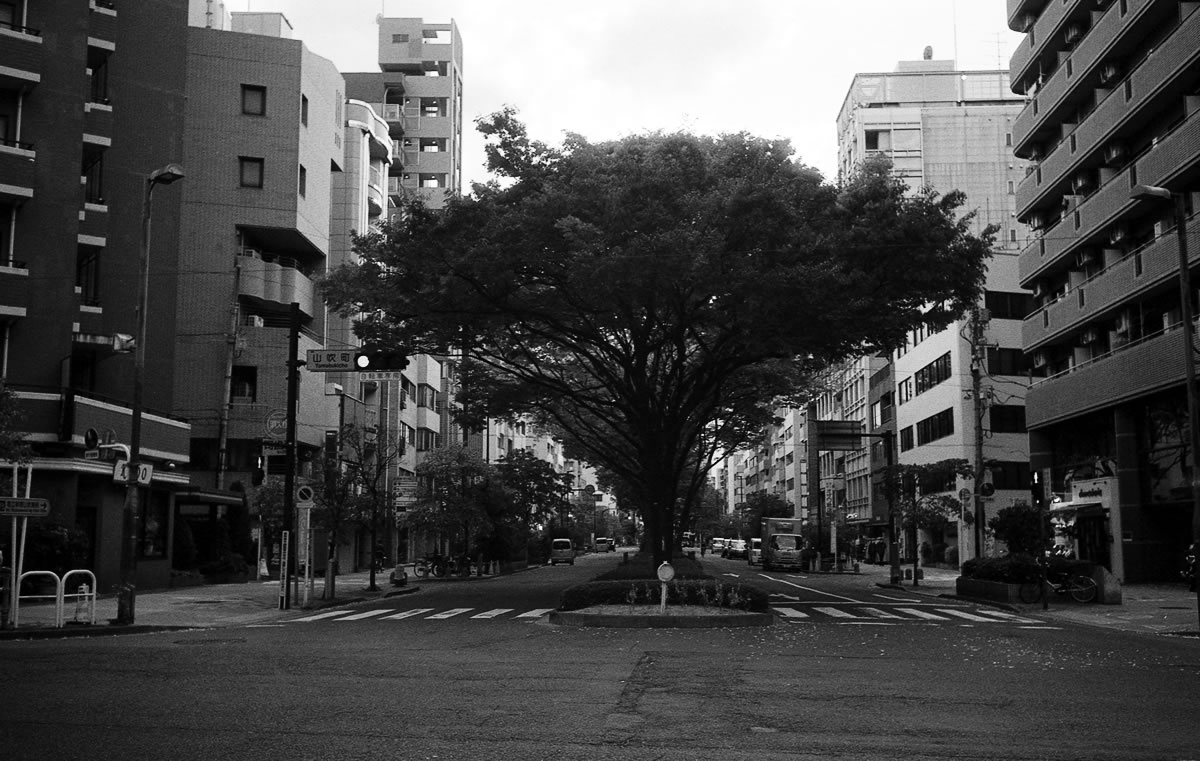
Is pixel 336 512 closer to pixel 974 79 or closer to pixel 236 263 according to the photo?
pixel 236 263

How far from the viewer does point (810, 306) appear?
1071 inches

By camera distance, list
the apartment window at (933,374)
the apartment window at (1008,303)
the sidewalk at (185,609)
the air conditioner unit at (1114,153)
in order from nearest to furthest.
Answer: the sidewalk at (185,609), the air conditioner unit at (1114,153), the apartment window at (1008,303), the apartment window at (933,374)

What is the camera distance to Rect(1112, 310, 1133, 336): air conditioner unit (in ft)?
141

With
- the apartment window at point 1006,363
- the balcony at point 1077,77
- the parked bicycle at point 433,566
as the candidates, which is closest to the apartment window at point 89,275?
the parked bicycle at point 433,566

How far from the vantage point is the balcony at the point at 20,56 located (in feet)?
111

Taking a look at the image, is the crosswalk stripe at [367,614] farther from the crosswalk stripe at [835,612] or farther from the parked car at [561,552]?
the parked car at [561,552]

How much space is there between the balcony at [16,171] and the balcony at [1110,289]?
34801mm

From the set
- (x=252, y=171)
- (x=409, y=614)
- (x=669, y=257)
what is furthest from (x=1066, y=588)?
(x=252, y=171)

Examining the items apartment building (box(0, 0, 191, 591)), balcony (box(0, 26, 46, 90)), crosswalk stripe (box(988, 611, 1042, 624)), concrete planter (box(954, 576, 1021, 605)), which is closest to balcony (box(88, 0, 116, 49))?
apartment building (box(0, 0, 191, 591))

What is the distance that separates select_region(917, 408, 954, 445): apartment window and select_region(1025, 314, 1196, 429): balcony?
1514cm

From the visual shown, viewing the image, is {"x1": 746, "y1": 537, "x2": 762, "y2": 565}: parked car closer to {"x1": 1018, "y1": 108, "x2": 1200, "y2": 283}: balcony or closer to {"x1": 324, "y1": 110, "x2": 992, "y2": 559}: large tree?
{"x1": 1018, "y1": 108, "x2": 1200, "y2": 283}: balcony

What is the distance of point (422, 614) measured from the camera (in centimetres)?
2766

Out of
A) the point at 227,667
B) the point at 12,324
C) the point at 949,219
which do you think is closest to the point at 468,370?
the point at 12,324

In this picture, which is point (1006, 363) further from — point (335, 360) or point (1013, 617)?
point (335, 360)
